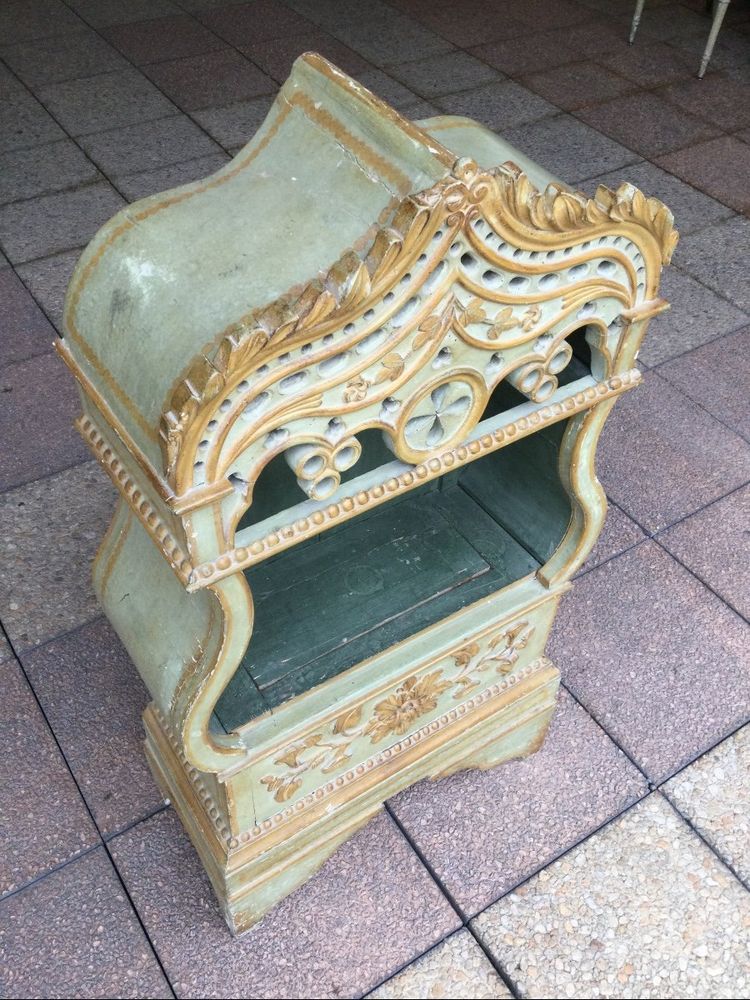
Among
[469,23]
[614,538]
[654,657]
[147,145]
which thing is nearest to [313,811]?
[654,657]

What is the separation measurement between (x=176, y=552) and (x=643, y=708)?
5.34 ft

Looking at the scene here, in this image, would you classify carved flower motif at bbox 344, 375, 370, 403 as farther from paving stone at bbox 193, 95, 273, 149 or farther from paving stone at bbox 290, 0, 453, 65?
paving stone at bbox 290, 0, 453, 65

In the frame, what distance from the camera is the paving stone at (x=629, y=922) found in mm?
1974

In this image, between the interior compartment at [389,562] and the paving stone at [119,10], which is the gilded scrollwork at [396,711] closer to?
the interior compartment at [389,562]

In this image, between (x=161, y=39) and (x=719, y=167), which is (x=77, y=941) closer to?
(x=719, y=167)

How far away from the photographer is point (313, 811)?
1.97 metres

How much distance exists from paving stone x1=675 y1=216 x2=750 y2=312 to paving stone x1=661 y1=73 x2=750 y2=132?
1.18 metres

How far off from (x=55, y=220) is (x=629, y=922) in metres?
3.67

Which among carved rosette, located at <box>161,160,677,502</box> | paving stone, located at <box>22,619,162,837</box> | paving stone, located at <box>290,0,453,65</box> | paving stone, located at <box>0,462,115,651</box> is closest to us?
carved rosette, located at <box>161,160,677,502</box>

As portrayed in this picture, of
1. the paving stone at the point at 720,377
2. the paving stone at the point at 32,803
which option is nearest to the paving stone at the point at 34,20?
the paving stone at the point at 720,377

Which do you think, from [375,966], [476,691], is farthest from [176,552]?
[375,966]

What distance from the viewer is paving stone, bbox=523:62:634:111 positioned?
17.3 ft

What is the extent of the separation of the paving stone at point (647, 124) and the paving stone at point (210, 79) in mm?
1906

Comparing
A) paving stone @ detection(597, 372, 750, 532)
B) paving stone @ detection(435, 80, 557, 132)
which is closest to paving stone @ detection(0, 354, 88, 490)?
paving stone @ detection(597, 372, 750, 532)
